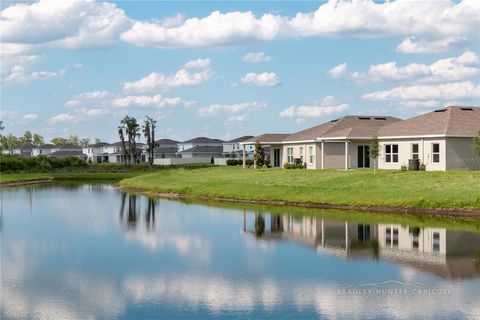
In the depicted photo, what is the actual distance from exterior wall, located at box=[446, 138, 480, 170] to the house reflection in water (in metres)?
17.0

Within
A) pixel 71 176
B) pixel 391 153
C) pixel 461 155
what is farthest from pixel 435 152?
pixel 71 176

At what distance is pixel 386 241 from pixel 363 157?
99.1 feet

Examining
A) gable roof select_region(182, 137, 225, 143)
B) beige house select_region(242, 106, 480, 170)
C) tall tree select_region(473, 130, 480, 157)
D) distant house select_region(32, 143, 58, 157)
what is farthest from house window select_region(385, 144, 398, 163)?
distant house select_region(32, 143, 58, 157)

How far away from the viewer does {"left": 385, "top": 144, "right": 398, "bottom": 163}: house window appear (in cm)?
5056

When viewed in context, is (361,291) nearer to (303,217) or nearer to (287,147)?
(303,217)

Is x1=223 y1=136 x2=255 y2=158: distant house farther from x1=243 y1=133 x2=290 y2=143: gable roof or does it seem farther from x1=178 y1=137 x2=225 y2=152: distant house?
x1=243 y1=133 x2=290 y2=143: gable roof

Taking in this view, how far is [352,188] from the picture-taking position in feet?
137

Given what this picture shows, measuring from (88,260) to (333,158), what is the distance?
37.1 meters

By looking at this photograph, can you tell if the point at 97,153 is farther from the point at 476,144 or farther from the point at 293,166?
the point at 476,144

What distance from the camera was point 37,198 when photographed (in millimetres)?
50375

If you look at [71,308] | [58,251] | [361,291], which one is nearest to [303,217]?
[58,251]

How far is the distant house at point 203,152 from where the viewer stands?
5128 inches

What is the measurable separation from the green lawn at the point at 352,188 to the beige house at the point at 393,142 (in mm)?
3380

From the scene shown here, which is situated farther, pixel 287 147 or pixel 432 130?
pixel 287 147
